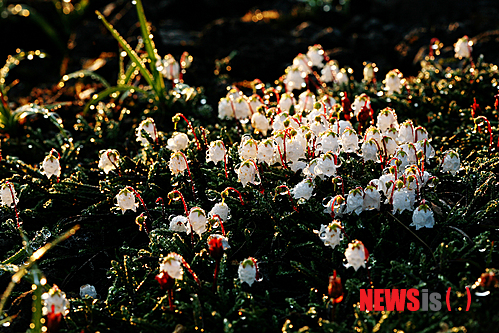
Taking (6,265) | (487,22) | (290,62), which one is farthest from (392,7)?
(6,265)

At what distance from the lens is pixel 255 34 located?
6.07 meters

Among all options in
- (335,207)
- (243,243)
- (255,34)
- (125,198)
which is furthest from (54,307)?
(255,34)

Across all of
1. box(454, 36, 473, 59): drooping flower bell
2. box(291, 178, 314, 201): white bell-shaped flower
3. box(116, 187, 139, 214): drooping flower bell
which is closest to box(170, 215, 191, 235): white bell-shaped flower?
box(116, 187, 139, 214): drooping flower bell

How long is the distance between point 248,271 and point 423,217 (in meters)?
1.01

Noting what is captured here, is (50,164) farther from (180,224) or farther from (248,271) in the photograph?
(248,271)

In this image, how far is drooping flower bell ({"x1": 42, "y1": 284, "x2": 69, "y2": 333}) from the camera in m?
2.22

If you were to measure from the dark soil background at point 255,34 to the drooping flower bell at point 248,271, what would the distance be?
286 centimetres

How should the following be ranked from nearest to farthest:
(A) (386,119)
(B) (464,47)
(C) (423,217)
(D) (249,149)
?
1. (C) (423,217)
2. (D) (249,149)
3. (A) (386,119)
4. (B) (464,47)

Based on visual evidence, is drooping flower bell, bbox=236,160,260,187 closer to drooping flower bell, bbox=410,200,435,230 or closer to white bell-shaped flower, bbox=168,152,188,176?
white bell-shaped flower, bbox=168,152,188,176

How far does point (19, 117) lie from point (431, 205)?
3943 millimetres

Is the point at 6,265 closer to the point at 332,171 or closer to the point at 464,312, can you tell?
the point at 332,171

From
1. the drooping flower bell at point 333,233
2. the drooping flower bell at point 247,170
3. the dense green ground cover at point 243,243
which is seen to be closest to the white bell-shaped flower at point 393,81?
the dense green ground cover at point 243,243

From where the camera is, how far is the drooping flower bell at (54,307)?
222 centimetres

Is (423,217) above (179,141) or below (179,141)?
below
